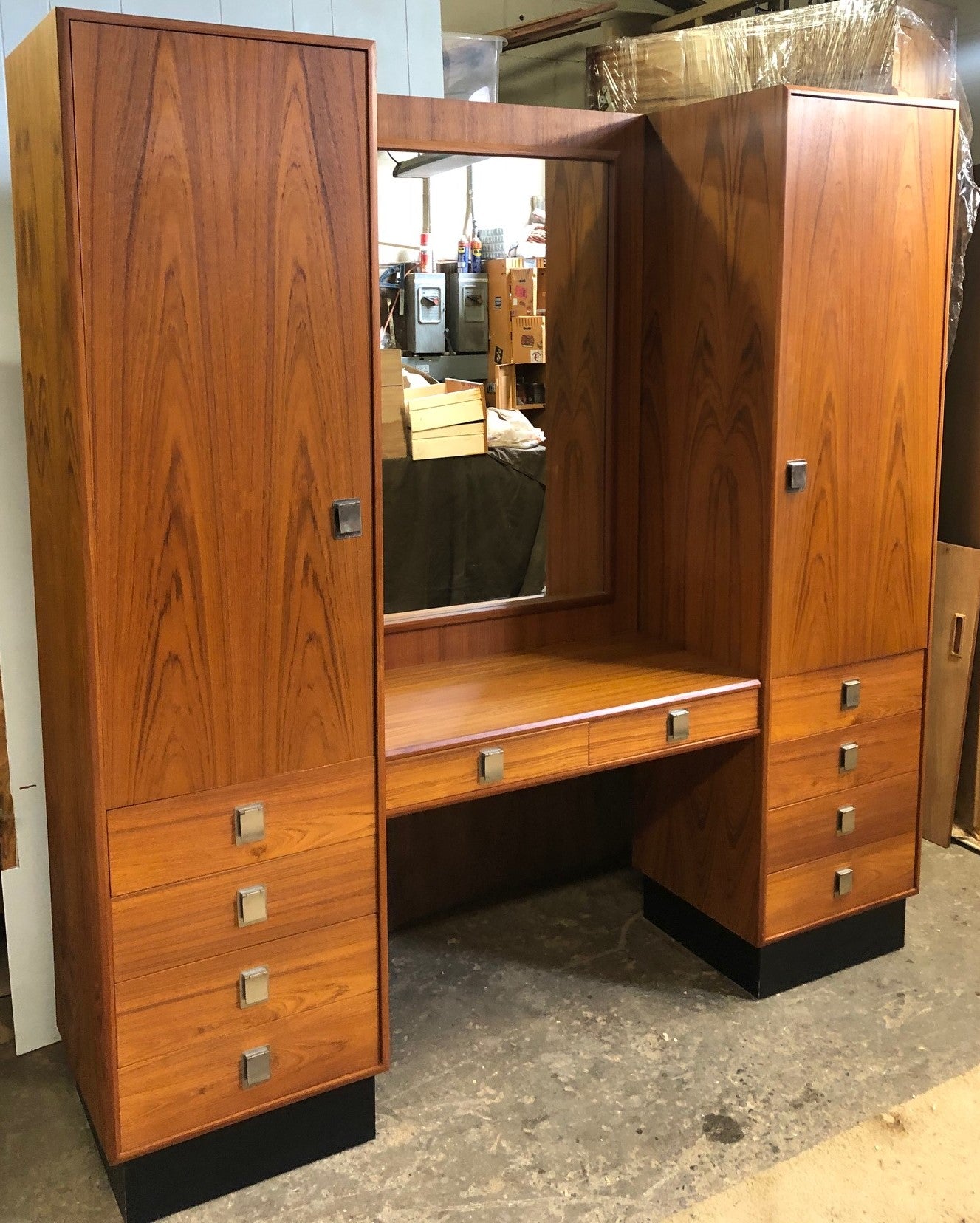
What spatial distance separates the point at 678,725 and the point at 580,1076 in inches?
27.2

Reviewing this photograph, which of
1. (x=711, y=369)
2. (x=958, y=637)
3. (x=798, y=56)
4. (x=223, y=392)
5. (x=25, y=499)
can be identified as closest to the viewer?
(x=223, y=392)

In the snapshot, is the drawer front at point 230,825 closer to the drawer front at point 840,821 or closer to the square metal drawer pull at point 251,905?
the square metal drawer pull at point 251,905

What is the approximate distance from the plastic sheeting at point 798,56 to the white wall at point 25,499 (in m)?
0.52

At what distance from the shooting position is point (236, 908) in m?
1.82

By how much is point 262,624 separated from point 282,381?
0.36 m

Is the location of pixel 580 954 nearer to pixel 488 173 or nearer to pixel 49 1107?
pixel 49 1107

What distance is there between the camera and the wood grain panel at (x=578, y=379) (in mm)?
2430

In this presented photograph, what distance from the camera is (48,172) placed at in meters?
1.63

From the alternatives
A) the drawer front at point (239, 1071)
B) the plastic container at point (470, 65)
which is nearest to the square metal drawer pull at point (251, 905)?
the drawer front at point (239, 1071)

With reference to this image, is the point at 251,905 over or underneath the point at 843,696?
underneath

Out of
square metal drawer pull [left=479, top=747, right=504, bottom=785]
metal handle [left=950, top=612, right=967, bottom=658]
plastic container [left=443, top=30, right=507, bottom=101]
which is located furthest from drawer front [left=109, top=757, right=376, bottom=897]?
metal handle [left=950, top=612, right=967, bottom=658]

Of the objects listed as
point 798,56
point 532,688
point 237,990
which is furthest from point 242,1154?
point 798,56

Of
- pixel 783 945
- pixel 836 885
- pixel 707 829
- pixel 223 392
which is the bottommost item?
pixel 783 945

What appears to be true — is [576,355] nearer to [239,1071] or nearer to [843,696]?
[843,696]
